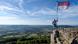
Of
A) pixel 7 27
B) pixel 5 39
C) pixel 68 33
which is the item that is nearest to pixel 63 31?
pixel 68 33

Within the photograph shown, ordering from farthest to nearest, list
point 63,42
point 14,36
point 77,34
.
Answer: point 14,36 → point 63,42 → point 77,34

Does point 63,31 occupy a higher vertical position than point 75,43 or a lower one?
higher

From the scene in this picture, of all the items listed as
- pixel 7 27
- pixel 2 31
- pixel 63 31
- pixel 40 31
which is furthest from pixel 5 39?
pixel 63 31

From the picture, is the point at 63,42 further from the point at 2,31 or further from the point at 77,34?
the point at 2,31

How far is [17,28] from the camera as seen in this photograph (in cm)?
3014

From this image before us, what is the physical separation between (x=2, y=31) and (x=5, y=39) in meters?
1.73

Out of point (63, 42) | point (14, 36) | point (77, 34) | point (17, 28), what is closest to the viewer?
point (77, 34)

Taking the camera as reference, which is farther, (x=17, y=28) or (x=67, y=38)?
(x=17, y=28)

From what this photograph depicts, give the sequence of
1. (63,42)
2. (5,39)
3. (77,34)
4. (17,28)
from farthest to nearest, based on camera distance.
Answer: (17,28) < (5,39) < (63,42) < (77,34)

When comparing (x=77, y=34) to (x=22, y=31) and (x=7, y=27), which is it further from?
(x=7, y=27)

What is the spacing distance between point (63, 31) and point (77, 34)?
1253 millimetres

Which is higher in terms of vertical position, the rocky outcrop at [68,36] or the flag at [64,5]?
the flag at [64,5]

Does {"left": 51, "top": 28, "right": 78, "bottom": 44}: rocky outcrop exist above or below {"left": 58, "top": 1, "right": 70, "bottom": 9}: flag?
below

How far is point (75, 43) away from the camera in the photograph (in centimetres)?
1223
